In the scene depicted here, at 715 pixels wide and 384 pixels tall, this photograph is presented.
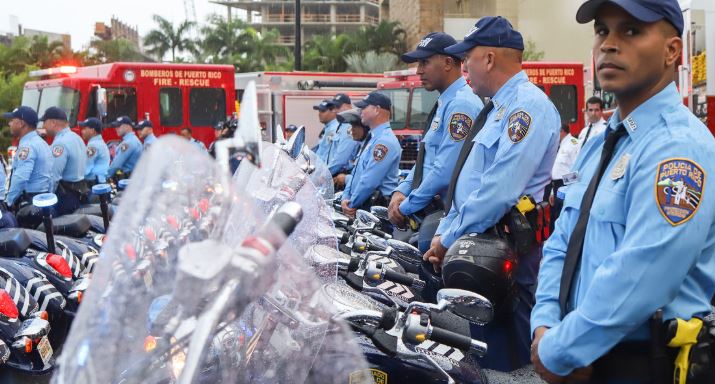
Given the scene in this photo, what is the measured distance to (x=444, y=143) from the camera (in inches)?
187

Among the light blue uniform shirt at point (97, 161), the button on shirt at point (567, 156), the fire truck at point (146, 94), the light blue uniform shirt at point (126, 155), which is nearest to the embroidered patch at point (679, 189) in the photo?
the button on shirt at point (567, 156)

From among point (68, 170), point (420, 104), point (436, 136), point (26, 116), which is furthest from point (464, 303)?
point (420, 104)

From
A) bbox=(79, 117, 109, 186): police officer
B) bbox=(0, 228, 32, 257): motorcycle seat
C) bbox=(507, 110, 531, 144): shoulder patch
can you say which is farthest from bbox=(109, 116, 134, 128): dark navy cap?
bbox=(507, 110, 531, 144): shoulder patch

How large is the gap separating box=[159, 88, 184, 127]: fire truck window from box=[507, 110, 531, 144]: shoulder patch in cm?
1149

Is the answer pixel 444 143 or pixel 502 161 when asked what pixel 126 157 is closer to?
pixel 444 143

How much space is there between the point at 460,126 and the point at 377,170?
2.15 meters

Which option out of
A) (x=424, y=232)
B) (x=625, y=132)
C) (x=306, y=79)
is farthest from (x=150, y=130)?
(x=625, y=132)

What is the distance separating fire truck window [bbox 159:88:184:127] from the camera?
14.5 metres

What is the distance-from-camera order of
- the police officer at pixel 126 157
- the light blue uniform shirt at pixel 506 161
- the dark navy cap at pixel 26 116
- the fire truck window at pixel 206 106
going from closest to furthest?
the light blue uniform shirt at pixel 506 161, the dark navy cap at pixel 26 116, the police officer at pixel 126 157, the fire truck window at pixel 206 106

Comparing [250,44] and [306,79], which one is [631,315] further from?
[250,44]

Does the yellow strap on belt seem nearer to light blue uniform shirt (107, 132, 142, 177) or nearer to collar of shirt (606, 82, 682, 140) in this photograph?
collar of shirt (606, 82, 682, 140)

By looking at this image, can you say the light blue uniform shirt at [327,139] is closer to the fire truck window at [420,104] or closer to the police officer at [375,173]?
the fire truck window at [420,104]

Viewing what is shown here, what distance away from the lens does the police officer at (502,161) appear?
3.62 metres

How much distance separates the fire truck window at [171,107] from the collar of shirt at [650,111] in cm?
1297
